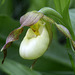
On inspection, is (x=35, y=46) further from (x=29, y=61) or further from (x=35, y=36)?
(x=29, y=61)

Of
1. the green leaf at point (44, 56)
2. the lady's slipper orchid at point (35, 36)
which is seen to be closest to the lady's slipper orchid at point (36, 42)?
the lady's slipper orchid at point (35, 36)

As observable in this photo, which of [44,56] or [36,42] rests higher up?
[36,42]

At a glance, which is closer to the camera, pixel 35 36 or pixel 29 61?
pixel 35 36

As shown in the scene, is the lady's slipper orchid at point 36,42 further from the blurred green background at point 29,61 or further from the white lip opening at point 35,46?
the blurred green background at point 29,61

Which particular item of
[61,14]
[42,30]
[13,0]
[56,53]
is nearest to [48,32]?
[42,30]

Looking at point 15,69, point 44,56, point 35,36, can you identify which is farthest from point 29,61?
point 35,36

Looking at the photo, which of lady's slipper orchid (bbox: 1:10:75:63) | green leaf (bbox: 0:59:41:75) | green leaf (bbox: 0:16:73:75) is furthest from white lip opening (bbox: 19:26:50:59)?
green leaf (bbox: 0:16:73:75)

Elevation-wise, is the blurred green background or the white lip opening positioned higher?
the white lip opening

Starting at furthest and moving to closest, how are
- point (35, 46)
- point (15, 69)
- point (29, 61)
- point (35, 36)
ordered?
point (29, 61)
point (15, 69)
point (35, 36)
point (35, 46)

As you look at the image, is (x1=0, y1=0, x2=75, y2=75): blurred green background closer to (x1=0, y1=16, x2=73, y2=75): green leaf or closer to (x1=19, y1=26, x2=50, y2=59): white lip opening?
(x1=0, y1=16, x2=73, y2=75): green leaf
